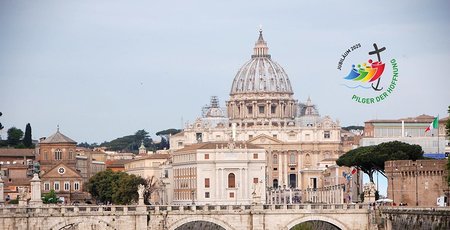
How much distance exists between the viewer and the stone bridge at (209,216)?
96.6m

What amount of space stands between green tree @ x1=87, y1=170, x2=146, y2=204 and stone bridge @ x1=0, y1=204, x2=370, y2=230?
52428mm

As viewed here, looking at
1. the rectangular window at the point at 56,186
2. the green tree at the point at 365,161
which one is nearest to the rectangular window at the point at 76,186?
the rectangular window at the point at 56,186

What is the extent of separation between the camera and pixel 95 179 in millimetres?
171125

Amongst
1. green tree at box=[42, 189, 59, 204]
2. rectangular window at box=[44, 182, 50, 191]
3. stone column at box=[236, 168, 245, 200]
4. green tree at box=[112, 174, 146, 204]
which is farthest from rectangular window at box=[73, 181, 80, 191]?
green tree at box=[112, 174, 146, 204]

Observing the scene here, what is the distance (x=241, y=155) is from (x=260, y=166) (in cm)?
226

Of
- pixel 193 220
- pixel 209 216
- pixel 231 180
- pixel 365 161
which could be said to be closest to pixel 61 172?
pixel 231 180

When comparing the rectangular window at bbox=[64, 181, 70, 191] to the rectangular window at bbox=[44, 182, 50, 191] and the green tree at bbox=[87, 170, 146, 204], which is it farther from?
the green tree at bbox=[87, 170, 146, 204]

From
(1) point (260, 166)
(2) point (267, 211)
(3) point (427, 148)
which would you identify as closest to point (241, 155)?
(1) point (260, 166)

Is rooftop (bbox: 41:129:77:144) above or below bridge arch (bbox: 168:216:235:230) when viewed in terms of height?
above

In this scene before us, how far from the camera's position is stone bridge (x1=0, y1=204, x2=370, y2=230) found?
317ft

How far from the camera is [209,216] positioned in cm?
9844

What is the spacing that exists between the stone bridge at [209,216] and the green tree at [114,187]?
172 ft

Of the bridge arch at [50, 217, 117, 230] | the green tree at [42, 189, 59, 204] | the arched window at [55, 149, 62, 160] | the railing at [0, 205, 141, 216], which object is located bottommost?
the bridge arch at [50, 217, 117, 230]

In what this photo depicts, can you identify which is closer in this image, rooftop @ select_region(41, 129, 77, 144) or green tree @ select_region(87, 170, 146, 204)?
green tree @ select_region(87, 170, 146, 204)
